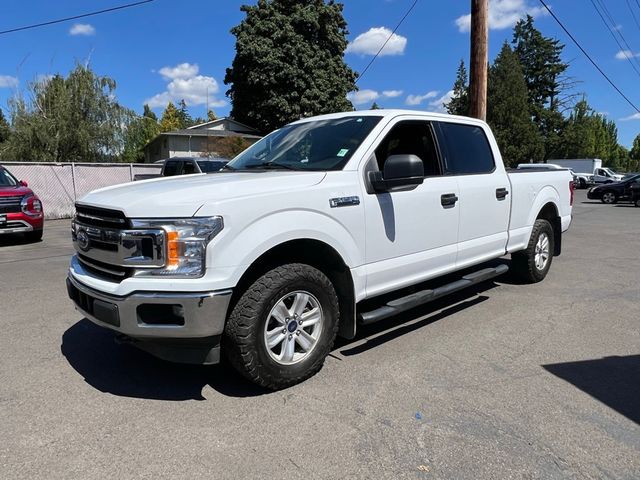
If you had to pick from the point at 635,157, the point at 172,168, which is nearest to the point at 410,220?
the point at 172,168

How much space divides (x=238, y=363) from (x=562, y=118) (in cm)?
6188

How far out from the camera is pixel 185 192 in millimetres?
3053

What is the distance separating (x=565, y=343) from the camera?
4.32 metres

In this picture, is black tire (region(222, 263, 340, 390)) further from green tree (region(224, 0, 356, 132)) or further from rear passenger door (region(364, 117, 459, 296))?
green tree (region(224, 0, 356, 132))

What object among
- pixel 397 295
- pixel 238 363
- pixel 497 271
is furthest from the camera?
pixel 497 271

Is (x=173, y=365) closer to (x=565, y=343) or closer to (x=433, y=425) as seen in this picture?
(x=433, y=425)

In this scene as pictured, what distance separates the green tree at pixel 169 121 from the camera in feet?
220

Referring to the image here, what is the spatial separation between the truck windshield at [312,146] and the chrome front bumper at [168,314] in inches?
58.7

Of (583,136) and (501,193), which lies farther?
(583,136)

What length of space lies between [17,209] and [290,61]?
26397 mm

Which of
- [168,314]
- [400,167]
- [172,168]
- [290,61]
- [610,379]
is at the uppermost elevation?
[290,61]

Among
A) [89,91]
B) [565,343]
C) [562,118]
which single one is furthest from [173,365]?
A: [562,118]

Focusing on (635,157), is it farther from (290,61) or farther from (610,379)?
(610,379)

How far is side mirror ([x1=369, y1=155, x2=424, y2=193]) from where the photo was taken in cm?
370
